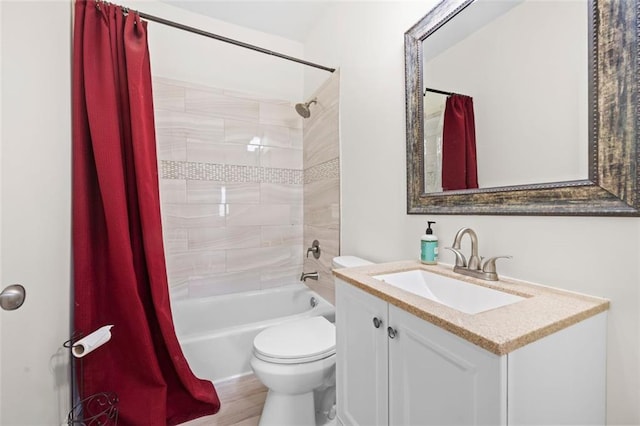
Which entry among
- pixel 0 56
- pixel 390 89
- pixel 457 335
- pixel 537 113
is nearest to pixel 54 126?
pixel 0 56

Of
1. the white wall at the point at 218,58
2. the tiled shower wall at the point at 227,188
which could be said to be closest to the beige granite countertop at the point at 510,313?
the tiled shower wall at the point at 227,188

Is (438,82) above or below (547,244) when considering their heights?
above

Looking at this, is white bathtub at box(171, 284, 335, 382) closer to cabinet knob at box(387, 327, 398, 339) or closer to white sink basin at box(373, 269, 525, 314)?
white sink basin at box(373, 269, 525, 314)

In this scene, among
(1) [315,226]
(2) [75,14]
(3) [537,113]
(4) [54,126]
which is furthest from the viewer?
(1) [315,226]

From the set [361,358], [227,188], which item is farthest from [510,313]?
[227,188]

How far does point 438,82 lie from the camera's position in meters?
1.17

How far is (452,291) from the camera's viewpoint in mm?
967

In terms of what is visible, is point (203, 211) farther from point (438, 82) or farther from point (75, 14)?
point (438, 82)

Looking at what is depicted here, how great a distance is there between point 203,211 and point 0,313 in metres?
1.39

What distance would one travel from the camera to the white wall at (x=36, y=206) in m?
0.82

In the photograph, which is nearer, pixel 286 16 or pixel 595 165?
pixel 595 165

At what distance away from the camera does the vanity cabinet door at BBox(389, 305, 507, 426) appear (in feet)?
1.69

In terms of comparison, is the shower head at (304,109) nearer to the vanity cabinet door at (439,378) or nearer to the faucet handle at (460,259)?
the faucet handle at (460,259)

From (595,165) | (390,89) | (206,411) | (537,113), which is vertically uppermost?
(390,89)
